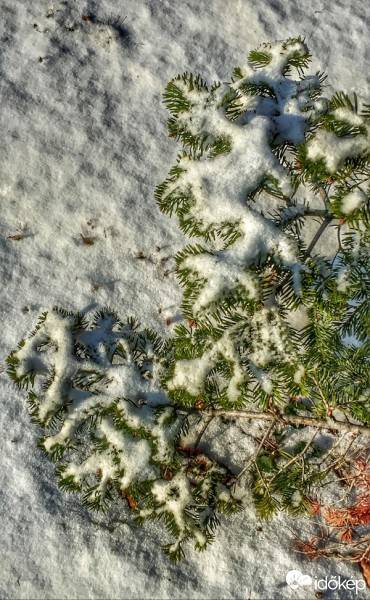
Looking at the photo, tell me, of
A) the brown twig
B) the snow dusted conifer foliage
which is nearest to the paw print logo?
the snow dusted conifer foliage

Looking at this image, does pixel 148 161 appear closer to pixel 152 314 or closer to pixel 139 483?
pixel 152 314

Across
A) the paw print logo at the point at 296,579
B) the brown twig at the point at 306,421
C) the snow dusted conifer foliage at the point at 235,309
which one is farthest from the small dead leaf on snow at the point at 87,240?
the paw print logo at the point at 296,579

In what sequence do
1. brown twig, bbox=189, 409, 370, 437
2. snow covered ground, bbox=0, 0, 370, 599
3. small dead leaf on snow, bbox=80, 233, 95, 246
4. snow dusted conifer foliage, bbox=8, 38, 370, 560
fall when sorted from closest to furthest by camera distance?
snow dusted conifer foliage, bbox=8, 38, 370, 560
brown twig, bbox=189, 409, 370, 437
snow covered ground, bbox=0, 0, 370, 599
small dead leaf on snow, bbox=80, 233, 95, 246

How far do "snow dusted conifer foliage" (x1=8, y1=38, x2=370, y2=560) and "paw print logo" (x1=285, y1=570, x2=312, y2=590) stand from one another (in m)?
1.02

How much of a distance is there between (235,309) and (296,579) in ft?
7.33

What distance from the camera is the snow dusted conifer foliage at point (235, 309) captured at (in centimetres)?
202

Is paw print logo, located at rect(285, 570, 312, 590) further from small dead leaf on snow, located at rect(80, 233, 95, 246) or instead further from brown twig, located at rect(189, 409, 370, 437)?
small dead leaf on snow, located at rect(80, 233, 95, 246)

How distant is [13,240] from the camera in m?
3.82

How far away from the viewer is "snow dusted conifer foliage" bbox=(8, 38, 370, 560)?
2.02 meters

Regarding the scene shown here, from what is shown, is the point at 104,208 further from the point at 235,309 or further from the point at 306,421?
the point at 306,421

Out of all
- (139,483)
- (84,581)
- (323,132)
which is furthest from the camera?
(84,581)

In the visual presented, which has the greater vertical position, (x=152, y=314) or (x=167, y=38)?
(x=167, y=38)

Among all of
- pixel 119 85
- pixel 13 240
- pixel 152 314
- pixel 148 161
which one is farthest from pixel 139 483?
pixel 119 85

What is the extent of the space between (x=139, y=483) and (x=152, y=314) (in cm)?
158
